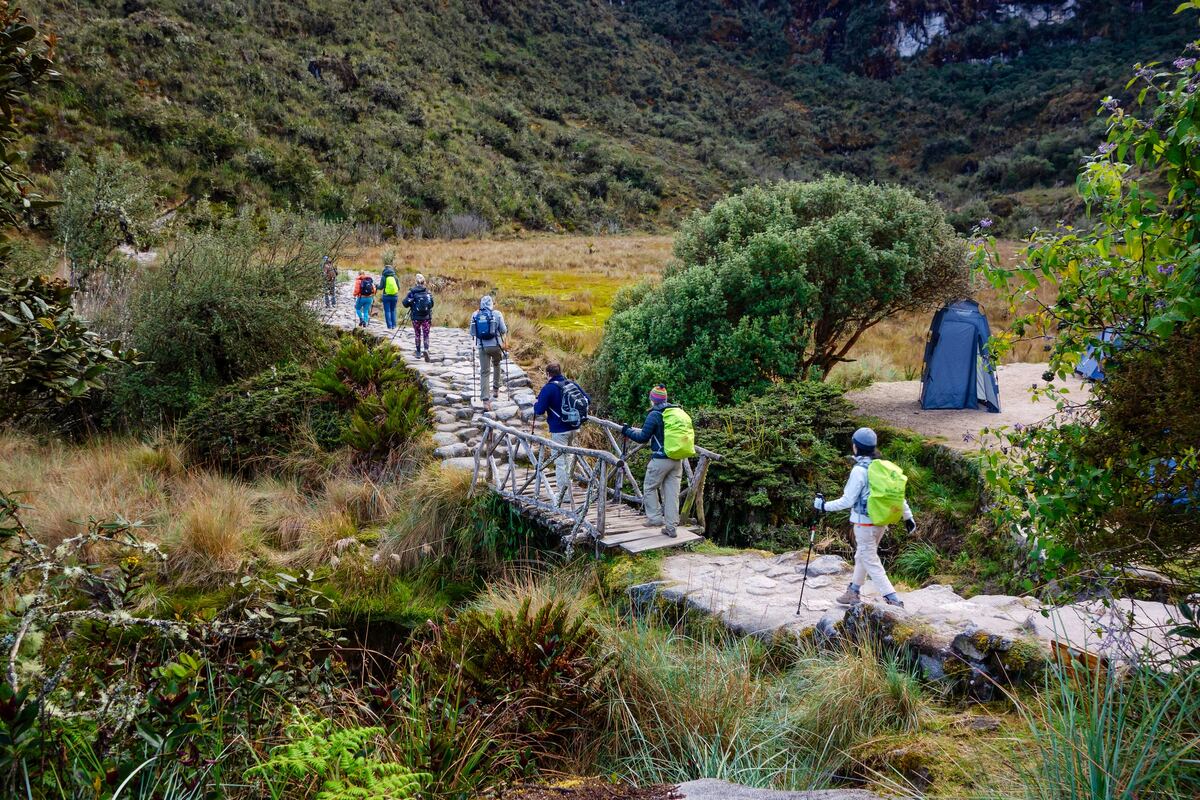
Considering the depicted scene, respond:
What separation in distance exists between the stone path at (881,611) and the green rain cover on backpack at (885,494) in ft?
2.28

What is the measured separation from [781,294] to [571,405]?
16.3 feet

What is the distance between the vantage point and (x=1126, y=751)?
249cm

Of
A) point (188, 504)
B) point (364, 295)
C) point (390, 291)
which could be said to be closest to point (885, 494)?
point (188, 504)

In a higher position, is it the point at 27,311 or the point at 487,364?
the point at 27,311

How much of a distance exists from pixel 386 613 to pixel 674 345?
6.28 m

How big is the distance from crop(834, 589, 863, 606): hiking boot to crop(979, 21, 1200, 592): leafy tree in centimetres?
276

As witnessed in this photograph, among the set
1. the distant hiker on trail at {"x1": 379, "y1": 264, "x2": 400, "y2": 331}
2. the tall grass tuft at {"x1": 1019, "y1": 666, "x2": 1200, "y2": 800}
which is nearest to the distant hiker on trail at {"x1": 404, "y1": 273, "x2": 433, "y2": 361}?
the distant hiker on trail at {"x1": 379, "y1": 264, "x2": 400, "y2": 331}

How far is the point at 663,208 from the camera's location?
5459cm

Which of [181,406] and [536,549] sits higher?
[181,406]

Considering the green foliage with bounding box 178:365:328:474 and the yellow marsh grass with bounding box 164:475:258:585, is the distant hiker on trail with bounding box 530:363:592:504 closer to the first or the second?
the yellow marsh grass with bounding box 164:475:258:585

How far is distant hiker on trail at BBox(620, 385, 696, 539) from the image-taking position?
7016 mm

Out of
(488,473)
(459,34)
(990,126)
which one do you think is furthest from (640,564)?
(990,126)

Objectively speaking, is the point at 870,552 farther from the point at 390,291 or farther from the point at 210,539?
the point at 390,291

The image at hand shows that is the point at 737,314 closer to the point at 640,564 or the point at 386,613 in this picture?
the point at 640,564
